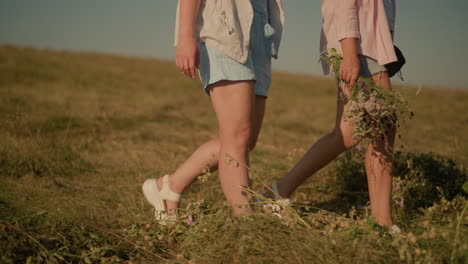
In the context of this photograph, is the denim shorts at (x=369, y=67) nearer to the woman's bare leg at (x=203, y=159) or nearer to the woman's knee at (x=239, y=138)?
the woman's bare leg at (x=203, y=159)

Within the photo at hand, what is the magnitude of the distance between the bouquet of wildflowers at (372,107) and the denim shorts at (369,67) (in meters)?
0.12

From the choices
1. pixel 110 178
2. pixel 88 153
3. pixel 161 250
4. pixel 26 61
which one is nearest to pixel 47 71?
pixel 26 61

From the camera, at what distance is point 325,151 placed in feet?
9.78

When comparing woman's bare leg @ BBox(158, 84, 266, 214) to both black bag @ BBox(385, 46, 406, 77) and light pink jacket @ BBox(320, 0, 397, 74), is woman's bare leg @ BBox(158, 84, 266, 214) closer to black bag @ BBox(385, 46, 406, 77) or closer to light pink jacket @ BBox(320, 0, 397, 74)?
light pink jacket @ BBox(320, 0, 397, 74)

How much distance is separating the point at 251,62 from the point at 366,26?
0.74 m

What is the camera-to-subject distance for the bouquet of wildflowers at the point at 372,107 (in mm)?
2451

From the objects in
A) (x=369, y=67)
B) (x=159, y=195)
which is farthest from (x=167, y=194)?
(x=369, y=67)

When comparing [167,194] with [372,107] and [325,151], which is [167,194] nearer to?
[325,151]

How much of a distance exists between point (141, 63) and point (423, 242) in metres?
17.2

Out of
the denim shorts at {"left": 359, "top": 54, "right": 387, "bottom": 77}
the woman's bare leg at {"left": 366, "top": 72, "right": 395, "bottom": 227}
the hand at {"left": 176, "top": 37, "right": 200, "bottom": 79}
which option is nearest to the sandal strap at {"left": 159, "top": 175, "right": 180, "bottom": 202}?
the hand at {"left": 176, "top": 37, "right": 200, "bottom": 79}

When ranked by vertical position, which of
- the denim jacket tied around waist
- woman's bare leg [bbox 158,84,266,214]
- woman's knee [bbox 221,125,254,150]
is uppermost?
the denim jacket tied around waist

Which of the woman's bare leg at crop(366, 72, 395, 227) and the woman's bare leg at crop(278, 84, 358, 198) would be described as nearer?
the woman's bare leg at crop(366, 72, 395, 227)

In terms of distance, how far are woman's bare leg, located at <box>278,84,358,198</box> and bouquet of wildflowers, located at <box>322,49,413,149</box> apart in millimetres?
247

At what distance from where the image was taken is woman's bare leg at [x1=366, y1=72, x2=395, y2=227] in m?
2.77
